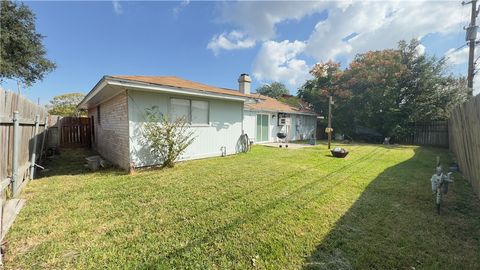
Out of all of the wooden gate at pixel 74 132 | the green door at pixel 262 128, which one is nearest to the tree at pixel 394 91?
the green door at pixel 262 128

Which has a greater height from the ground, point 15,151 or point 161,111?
point 161,111

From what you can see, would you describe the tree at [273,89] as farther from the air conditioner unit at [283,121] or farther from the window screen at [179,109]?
the window screen at [179,109]

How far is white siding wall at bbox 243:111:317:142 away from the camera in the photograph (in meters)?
13.1

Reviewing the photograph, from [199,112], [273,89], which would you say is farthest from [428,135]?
[273,89]

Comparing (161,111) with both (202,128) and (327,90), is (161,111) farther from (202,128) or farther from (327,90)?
(327,90)

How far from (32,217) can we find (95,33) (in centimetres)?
1103

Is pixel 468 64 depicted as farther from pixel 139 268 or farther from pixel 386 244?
pixel 139 268

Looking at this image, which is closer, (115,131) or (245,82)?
(115,131)

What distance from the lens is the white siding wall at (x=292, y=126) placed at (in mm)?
13070

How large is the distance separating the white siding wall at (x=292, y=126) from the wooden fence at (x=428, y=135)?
246 inches

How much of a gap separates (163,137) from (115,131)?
7.39 ft

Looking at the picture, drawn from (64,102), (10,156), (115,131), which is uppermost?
(64,102)

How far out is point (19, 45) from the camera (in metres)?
12.9

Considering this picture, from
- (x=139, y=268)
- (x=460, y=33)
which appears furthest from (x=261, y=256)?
(x=460, y=33)
